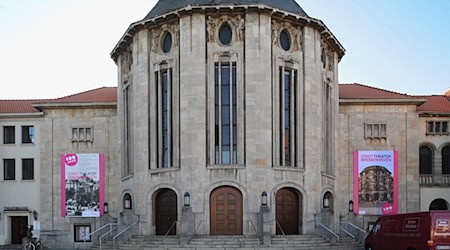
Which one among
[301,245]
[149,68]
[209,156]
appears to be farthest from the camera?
[149,68]

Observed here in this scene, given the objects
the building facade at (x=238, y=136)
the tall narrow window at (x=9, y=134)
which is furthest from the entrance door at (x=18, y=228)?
the tall narrow window at (x=9, y=134)

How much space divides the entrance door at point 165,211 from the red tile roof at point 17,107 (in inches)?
572

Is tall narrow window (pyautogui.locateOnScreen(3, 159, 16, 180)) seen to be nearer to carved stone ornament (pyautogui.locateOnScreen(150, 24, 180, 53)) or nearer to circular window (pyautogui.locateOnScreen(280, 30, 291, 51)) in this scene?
carved stone ornament (pyautogui.locateOnScreen(150, 24, 180, 53))

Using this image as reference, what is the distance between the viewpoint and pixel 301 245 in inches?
1391

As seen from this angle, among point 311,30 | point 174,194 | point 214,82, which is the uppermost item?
point 311,30

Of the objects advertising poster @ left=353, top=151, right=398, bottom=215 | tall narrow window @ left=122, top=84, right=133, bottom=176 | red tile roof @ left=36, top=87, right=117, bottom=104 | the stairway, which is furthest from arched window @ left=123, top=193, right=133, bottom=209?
advertising poster @ left=353, top=151, right=398, bottom=215

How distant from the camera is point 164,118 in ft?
131

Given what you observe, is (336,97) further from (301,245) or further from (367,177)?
(301,245)

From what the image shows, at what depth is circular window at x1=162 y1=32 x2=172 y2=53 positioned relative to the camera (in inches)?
1580

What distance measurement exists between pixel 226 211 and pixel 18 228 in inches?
771

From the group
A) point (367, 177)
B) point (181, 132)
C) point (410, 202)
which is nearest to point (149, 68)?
point (181, 132)

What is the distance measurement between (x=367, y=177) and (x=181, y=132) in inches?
601

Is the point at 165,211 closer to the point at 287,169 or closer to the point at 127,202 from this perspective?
the point at 127,202

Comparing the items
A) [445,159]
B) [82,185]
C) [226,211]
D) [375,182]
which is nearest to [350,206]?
[375,182]
